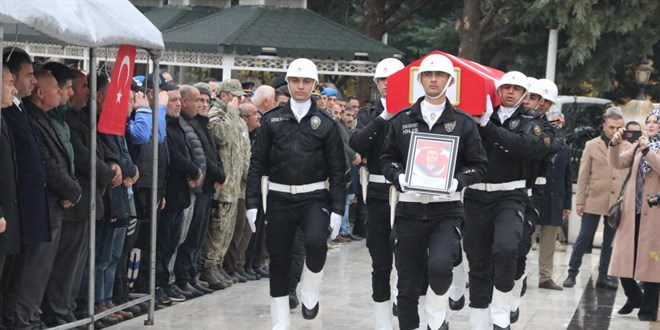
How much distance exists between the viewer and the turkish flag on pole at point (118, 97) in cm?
1002

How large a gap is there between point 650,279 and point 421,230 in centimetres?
406

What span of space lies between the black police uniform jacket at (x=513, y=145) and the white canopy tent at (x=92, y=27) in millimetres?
2860

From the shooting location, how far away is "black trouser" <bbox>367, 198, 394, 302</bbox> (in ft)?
35.1

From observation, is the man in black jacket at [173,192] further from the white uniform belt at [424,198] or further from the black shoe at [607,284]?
the black shoe at [607,284]

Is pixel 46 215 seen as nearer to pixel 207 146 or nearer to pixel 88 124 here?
pixel 88 124

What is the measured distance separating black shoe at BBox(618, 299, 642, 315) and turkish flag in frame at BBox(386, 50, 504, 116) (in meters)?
3.80

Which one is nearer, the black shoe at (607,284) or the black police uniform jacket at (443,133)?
the black police uniform jacket at (443,133)

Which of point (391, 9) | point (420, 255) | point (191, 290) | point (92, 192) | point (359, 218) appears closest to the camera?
point (420, 255)

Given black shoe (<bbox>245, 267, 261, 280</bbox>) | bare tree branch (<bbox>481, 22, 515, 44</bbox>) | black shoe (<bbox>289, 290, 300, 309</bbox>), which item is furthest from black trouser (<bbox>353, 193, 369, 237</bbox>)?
bare tree branch (<bbox>481, 22, 515, 44</bbox>)

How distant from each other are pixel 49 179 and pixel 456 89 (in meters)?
3.40

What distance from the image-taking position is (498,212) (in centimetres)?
1068

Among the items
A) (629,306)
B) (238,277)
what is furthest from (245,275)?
(629,306)

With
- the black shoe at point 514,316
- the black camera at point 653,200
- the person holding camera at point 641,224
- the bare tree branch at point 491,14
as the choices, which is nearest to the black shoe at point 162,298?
the black shoe at point 514,316

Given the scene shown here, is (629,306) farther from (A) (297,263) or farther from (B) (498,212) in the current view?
(A) (297,263)
